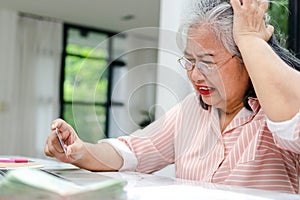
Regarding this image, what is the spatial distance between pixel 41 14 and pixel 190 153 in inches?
182

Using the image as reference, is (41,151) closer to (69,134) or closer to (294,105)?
(69,134)

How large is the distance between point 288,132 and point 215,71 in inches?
7.7

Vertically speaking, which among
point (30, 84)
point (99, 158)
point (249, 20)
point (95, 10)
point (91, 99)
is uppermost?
point (95, 10)

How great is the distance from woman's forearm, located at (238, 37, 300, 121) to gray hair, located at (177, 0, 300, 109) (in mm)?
73

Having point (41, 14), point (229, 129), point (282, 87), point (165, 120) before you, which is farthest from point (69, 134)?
point (41, 14)

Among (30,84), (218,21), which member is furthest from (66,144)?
(30,84)

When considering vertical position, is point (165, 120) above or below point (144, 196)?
above

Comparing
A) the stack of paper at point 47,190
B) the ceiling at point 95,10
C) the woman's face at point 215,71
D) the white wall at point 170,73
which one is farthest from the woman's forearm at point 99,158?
the ceiling at point 95,10

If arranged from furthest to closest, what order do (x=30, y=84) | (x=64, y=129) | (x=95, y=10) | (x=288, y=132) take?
(x=30, y=84) < (x=95, y=10) < (x=64, y=129) < (x=288, y=132)

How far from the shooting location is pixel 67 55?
5660mm

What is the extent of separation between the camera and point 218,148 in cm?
90

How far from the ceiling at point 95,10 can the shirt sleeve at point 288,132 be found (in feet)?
12.8

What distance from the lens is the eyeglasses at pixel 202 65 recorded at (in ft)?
2.66

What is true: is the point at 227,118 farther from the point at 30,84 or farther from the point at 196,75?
the point at 30,84
